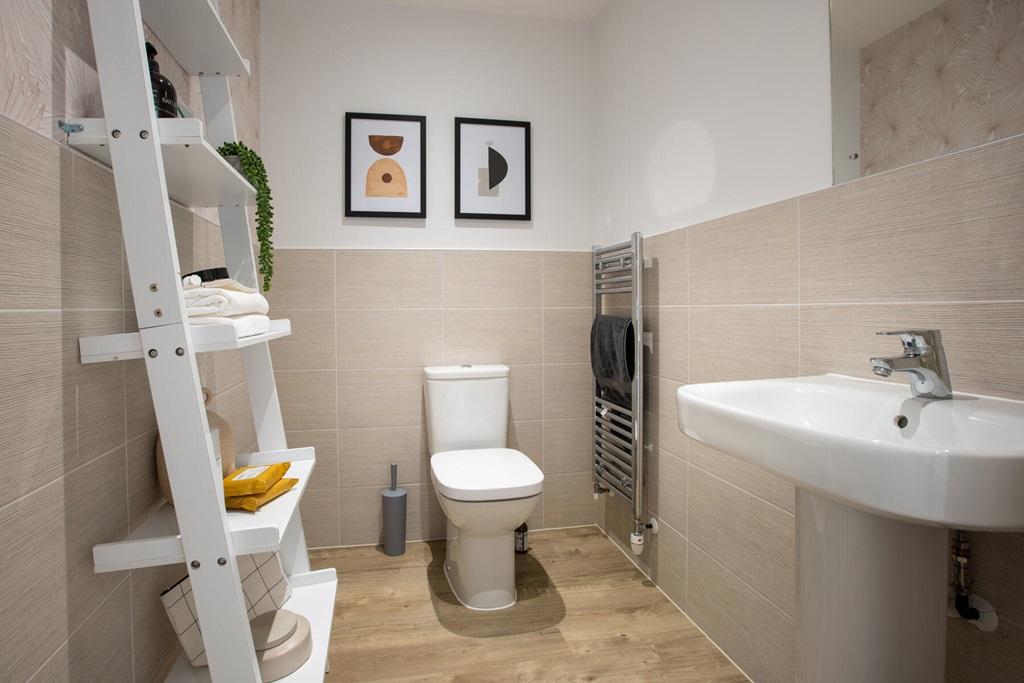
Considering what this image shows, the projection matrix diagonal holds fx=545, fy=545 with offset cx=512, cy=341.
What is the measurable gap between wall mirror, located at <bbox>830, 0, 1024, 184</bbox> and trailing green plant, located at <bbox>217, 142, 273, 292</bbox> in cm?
137

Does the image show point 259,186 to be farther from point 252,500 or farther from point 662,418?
point 662,418

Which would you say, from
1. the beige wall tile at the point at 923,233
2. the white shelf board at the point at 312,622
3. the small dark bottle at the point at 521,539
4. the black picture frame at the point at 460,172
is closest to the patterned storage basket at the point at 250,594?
the white shelf board at the point at 312,622

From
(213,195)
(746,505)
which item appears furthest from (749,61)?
(213,195)

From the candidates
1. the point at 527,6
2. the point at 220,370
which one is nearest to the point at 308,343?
the point at 220,370

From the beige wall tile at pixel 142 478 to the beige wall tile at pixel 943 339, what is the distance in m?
1.51

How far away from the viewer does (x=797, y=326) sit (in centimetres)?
136

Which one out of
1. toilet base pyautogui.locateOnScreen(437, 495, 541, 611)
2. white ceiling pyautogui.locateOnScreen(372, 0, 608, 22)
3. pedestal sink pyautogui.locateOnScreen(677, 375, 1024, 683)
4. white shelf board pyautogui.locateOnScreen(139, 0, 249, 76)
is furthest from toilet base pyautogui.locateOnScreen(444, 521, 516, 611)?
white ceiling pyautogui.locateOnScreen(372, 0, 608, 22)

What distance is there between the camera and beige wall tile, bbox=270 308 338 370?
2.32m

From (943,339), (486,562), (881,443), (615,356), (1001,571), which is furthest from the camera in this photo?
(615,356)

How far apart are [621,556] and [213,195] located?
6.54ft

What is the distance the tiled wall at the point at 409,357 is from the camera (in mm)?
2344

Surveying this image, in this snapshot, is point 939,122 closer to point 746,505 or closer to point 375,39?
point 746,505

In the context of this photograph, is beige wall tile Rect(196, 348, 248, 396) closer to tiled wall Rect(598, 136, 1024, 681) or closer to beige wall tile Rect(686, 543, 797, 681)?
tiled wall Rect(598, 136, 1024, 681)

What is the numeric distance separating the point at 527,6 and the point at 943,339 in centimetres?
220
